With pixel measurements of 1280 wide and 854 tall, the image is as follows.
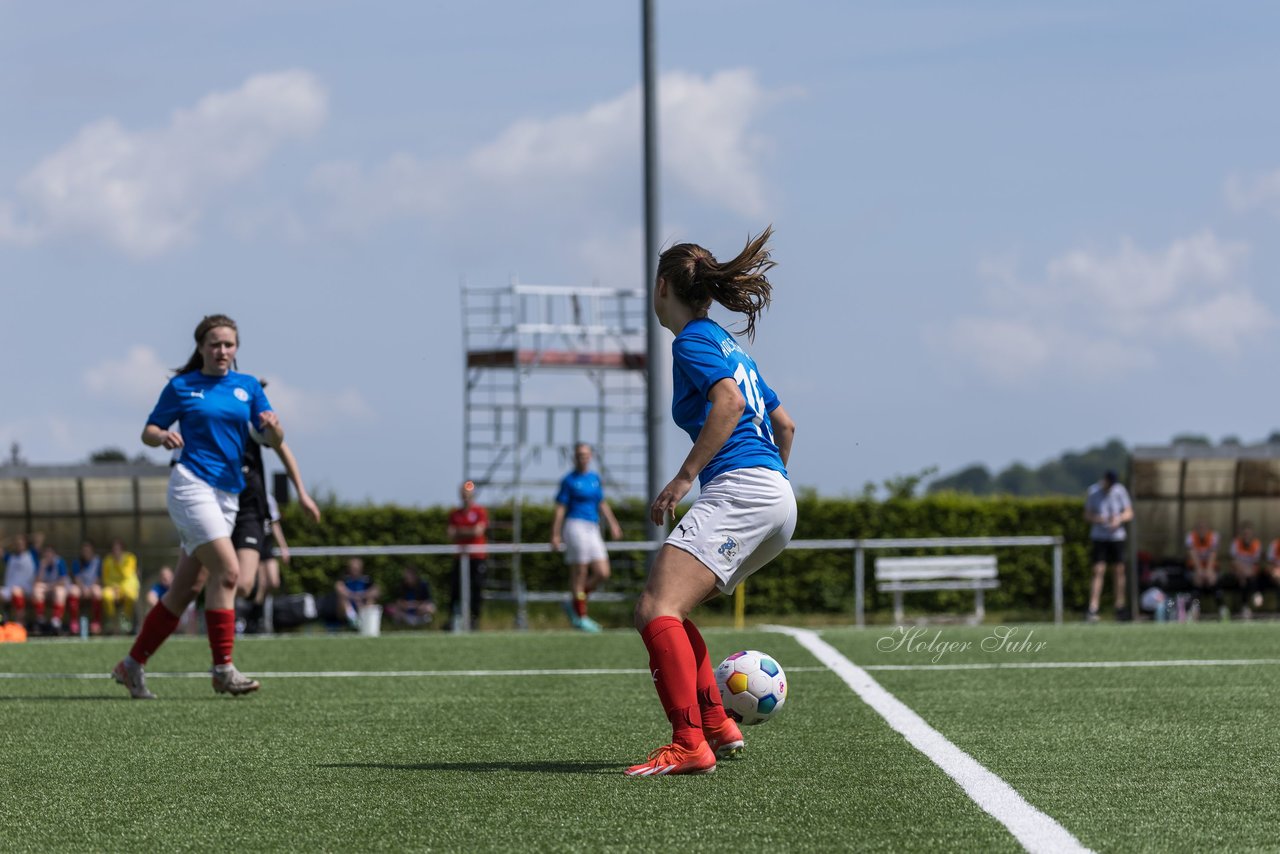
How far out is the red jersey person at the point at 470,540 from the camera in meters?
18.5

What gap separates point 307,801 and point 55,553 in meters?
16.6

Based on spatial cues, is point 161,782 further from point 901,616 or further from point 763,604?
point 763,604

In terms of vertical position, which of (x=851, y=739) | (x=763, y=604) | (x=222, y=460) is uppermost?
(x=222, y=460)

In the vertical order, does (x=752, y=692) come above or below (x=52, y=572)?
above

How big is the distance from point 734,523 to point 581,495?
11876mm

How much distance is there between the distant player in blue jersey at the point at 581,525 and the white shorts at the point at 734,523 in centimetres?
1150

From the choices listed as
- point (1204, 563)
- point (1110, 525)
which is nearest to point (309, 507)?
point (1110, 525)

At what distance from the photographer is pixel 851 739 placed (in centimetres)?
611

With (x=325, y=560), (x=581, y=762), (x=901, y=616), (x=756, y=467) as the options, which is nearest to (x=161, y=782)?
(x=581, y=762)

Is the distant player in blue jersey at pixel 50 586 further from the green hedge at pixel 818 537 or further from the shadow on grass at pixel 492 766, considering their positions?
the shadow on grass at pixel 492 766

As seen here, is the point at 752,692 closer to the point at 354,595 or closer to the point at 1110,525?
the point at 354,595

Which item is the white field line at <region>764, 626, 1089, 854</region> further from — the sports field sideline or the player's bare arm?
the player's bare arm

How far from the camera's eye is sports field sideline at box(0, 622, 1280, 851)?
4203 millimetres

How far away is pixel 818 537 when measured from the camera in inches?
916
